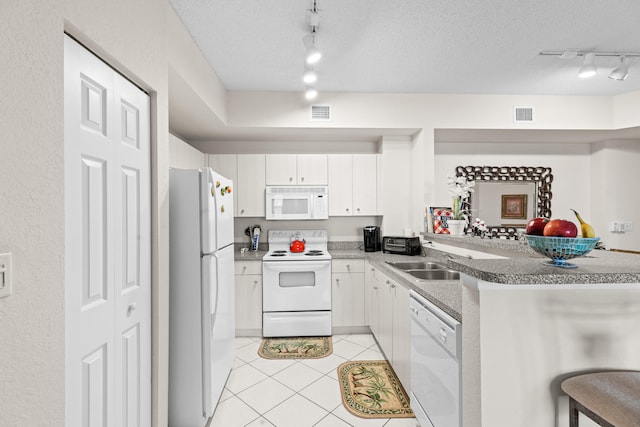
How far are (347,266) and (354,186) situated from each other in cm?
97

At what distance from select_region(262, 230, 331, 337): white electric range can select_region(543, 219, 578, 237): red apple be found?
2.33m

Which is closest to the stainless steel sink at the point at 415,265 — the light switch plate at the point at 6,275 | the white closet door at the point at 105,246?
the white closet door at the point at 105,246

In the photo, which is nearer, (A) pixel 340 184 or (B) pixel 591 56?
(B) pixel 591 56

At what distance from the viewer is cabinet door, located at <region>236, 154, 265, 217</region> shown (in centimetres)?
361

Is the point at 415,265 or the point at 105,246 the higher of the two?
the point at 105,246

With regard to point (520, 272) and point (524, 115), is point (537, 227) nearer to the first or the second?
point (520, 272)

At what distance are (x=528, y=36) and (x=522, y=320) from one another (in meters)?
2.15

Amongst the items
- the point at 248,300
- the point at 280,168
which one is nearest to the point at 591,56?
the point at 280,168

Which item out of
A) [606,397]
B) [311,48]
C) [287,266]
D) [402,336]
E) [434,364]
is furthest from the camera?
[287,266]

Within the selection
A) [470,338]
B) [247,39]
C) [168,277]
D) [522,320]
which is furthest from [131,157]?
[522,320]

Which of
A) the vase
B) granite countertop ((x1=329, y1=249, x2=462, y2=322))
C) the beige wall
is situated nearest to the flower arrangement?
the vase

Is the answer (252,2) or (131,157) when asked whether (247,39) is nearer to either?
(252,2)

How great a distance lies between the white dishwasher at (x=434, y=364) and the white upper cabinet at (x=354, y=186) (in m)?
1.86

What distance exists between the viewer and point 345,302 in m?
3.33
